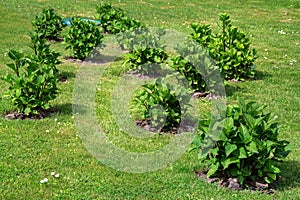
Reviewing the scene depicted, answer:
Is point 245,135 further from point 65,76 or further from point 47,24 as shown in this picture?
point 47,24

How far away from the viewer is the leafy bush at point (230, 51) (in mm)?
9156

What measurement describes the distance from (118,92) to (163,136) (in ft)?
7.15

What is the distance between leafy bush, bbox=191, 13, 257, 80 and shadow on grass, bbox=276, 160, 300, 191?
3.29 m

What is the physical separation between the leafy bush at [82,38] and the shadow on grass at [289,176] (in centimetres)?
563

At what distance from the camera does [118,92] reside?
8.59m

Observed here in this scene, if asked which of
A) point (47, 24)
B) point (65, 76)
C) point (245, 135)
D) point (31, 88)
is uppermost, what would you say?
point (245, 135)

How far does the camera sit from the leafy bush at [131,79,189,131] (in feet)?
21.6

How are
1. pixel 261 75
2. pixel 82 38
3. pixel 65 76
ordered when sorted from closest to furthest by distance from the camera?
1. pixel 65 76
2. pixel 261 75
3. pixel 82 38

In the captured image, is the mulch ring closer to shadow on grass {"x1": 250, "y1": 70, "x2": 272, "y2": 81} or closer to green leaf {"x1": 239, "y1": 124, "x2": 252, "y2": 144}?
green leaf {"x1": 239, "y1": 124, "x2": 252, "y2": 144}

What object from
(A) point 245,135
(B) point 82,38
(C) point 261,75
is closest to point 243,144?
(A) point 245,135

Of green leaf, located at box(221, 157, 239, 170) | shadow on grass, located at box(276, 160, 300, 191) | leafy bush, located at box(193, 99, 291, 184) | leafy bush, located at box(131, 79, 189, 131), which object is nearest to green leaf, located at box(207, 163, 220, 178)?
leafy bush, located at box(193, 99, 291, 184)

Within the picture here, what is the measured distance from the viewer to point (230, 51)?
920 cm

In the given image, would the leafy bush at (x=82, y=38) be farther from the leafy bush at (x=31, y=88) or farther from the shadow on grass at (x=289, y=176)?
the shadow on grass at (x=289, y=176)

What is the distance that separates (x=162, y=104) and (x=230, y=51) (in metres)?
3.08
